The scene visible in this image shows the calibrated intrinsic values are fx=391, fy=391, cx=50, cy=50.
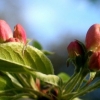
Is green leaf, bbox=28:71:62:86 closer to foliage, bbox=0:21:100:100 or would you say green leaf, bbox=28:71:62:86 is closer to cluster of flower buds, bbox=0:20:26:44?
foliage, bbox=0:21:100:100

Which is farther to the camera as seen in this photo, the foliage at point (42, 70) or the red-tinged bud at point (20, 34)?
the red-tinged bud at point (20, 34)

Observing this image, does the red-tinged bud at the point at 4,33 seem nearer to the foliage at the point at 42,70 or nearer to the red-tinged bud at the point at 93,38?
the foliage at the point at 42,70

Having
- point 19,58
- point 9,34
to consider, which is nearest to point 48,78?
point 19,58

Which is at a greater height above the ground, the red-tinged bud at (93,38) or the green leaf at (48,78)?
the red-tinged bud at (93,38)

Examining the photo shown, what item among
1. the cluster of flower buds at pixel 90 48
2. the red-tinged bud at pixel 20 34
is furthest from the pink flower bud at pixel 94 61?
the red-tinged bud at pixel 20 34

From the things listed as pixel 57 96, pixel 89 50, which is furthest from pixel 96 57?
pixel 57 96

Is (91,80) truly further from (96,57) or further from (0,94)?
(0,94)

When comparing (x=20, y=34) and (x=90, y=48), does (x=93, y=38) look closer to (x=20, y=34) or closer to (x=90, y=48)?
(x=90, y=48)
